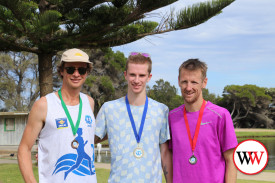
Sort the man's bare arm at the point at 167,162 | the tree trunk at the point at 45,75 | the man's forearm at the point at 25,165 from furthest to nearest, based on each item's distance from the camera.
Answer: the tree trunk at the point at 45,75 → the man's bare arm at the point at 167,162 → the man's forearm at the point at 25,165

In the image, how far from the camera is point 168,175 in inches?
121

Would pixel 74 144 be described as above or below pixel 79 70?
below

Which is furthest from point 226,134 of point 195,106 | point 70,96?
point 70,96

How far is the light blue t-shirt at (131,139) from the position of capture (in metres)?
2.81

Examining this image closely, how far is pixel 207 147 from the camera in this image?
9.29 ft

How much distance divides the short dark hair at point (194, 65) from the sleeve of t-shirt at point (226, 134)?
0.41 m

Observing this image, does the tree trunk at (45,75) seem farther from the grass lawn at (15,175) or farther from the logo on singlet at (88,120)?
the logo on singlet at (88,120)

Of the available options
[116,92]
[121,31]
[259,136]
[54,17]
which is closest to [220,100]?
[259,136]

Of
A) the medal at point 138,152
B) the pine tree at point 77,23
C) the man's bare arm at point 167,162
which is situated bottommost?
the man's bare arm at point 167,162

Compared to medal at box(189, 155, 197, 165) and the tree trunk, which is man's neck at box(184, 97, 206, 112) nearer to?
medal at box(189, 155, 197, 165)

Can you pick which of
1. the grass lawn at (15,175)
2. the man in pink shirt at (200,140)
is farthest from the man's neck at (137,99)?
the grass lawn at (15,175)

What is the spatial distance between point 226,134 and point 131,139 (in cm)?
76

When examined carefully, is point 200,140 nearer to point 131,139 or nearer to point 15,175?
point 131,139

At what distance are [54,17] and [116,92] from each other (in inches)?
1104
